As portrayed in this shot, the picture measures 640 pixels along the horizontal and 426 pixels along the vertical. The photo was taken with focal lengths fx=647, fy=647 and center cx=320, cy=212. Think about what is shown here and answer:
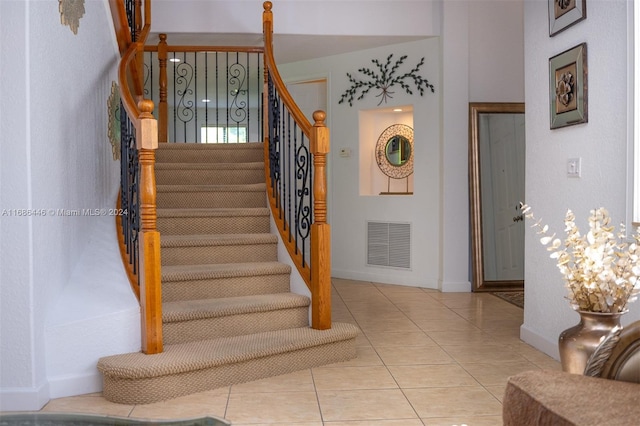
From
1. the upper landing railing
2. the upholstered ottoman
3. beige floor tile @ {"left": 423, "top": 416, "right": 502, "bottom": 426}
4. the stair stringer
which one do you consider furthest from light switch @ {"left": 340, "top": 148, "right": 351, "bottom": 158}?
the upholstered ottoman

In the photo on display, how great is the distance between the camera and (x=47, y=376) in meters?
3.39

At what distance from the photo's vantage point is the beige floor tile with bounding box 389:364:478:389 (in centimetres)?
365

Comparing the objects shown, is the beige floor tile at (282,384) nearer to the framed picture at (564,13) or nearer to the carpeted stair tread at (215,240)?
the carpeted stair tread at (215,240)

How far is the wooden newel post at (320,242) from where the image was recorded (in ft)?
13.3

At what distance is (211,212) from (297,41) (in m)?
2.91

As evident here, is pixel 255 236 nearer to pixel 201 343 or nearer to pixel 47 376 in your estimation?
pixel 201 343

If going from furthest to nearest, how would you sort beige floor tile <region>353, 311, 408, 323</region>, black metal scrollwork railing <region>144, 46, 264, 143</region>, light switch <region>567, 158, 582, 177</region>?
1. black metal scrollwork railing <region>144, 46, 264, 143</region>
2. beige floor tile <region>353, 311, 408, 323</region>
3. light switch <region>567, 158, 582, 177</region>

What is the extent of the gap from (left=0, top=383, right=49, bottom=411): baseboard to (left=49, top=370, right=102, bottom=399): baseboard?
0.16 meters

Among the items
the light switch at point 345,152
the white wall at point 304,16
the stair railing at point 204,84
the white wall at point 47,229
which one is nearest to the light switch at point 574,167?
the white wall at point 47,229

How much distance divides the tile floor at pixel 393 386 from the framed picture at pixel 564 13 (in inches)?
83.1

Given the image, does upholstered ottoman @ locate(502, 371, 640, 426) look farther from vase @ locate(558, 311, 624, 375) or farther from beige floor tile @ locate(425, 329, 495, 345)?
beige floor tile @ locate(425, 329, 495, 345)

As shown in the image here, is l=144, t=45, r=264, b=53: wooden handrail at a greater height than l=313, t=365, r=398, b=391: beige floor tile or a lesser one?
greater

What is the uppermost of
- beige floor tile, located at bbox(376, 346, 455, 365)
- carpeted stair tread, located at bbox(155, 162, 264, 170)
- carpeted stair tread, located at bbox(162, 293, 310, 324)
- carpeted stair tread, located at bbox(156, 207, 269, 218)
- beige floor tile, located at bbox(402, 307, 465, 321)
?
carpeted stair tread, located at bbox(155, 162, 264, 170)

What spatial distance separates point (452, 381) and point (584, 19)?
225 cm
